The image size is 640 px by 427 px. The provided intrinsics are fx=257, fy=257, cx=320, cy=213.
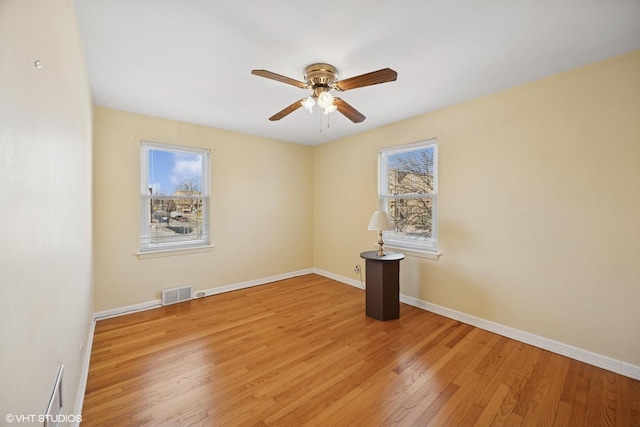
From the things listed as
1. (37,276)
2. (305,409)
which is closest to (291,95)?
(37,276)

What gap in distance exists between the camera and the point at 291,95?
2.80 metres

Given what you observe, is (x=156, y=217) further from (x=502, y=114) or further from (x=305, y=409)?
(x=502, y=114)

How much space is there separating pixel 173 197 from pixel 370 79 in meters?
3.10

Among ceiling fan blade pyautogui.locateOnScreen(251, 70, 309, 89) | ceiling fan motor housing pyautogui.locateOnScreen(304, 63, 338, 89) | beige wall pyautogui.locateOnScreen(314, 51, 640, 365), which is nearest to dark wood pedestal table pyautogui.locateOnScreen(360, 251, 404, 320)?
beige wall pyautogui.locateOnScreen(314, 51, 640, 365)

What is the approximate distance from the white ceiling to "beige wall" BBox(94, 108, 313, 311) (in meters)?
0.67

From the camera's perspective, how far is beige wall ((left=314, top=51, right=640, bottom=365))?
2105 mm

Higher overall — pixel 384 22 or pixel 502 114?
pixel 384 22

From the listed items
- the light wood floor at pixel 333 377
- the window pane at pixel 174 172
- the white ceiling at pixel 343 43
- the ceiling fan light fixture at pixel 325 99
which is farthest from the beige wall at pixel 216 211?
the ceiling fan light fixture at pixel 325 99

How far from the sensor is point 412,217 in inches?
144

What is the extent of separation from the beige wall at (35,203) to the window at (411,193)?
→ 3417 mm

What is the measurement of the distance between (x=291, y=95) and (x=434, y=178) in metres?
2.06

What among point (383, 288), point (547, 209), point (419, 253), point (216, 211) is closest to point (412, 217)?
point (419, 253)

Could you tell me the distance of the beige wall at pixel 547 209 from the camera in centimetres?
211

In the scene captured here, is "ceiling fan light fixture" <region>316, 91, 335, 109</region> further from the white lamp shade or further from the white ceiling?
the white lamp shade
